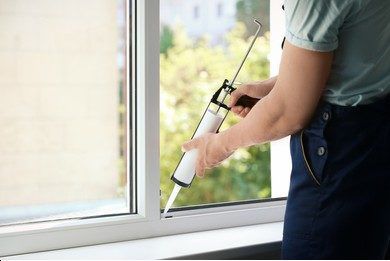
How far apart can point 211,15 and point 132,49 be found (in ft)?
1.55

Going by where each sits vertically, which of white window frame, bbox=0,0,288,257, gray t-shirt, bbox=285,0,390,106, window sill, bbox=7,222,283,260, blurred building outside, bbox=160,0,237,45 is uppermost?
blurred building outside, bbox=160,0,237,45

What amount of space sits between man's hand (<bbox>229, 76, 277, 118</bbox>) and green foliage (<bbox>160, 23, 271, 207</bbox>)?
0.43 metres

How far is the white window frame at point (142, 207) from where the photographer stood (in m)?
1.31

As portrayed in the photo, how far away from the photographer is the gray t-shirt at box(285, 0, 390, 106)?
2.83 feet

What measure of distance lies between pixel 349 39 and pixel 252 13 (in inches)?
38.2

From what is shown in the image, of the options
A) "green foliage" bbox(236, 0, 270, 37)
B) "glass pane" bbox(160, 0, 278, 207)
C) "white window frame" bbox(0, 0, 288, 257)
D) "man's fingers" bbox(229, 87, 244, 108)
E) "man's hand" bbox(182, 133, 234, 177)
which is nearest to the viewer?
"man's hand" bbox(182, 133, 234, 177)

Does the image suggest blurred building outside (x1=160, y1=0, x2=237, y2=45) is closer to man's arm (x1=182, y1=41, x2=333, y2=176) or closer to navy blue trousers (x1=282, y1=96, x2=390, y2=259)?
man's arm (x1=182, y1=41, x2=333, y2=176)

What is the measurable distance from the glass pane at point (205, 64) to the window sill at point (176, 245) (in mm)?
184

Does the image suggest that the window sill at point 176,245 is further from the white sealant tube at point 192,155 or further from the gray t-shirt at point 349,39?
the gray t-shirt at point 349,39

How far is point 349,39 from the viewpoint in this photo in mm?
912

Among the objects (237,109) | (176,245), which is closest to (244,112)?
(237,109)

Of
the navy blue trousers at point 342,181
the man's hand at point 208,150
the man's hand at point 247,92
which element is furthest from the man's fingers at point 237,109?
the navy blue trousers at point 342,181

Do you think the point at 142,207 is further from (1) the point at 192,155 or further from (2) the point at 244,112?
(2) the point at 244,112

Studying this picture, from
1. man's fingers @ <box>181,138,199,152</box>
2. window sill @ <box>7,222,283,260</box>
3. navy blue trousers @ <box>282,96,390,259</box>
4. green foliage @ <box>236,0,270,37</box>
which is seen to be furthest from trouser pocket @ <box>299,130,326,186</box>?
green foliage @ <box>236,0,270,37</box>
